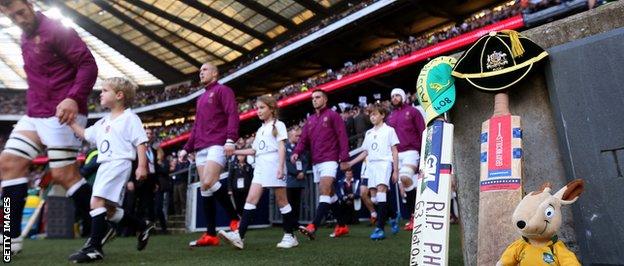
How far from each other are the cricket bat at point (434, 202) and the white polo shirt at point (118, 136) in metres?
2.42

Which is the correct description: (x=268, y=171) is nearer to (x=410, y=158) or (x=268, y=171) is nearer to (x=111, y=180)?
(x=111, y=180)

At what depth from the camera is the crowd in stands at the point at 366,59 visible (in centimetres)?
1603

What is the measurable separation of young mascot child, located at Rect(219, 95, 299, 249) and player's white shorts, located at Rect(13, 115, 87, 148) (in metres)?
1.50

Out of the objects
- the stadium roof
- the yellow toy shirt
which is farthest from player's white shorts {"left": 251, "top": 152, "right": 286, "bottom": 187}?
the stadium roof

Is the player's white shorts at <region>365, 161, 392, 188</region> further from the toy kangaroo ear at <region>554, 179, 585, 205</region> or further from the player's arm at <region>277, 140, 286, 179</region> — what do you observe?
the toy kangaroo ear at <region>554, 179, 585, 205</region>

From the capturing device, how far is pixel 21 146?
366cm

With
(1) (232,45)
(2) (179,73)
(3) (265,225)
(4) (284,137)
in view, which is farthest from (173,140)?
(4) (284,137)

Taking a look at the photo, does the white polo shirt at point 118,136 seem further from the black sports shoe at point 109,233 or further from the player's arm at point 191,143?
the player's arm at point 191,143

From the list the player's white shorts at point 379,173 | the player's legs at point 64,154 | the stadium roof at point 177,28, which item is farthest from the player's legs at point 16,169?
the stadium roof at point 177,28

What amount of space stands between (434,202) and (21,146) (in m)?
3.19

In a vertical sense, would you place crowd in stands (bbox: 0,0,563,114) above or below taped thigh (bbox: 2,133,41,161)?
above

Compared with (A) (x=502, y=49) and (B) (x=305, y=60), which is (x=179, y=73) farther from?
(A) (x=502, y=49)

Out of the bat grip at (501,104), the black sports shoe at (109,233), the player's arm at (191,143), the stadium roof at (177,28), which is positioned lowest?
the black sports shoe at (109,233)

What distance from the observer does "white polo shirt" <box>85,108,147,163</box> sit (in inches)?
141
